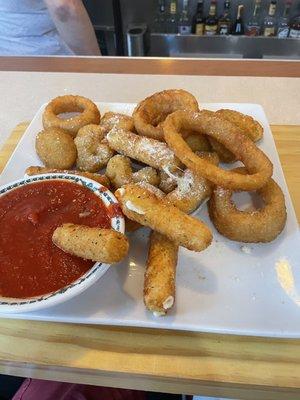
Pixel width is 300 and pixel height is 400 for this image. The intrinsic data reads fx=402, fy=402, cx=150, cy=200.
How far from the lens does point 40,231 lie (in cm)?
88

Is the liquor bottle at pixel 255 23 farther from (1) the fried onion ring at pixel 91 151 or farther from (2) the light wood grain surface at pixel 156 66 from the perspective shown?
(1) the fried onion ring at pixel 91 151

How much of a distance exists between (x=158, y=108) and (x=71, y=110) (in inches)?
13.1

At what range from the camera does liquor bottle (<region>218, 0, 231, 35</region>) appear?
3.12 meters

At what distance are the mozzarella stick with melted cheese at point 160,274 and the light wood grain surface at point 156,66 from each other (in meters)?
1.14

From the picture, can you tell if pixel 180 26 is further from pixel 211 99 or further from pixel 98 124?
pixel 98 124

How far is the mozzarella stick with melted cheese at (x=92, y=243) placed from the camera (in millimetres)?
783

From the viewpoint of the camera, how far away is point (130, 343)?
0.82 metres

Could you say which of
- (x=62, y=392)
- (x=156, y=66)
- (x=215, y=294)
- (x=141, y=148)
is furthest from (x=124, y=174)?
(x=156, y=66)

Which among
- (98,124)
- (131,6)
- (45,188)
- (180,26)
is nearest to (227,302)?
(45,188)

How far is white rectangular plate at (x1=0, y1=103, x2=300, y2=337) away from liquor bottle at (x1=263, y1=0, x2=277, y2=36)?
2.54 m

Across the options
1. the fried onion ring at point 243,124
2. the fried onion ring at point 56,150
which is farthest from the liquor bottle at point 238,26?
the fried onion ring at point 56,150

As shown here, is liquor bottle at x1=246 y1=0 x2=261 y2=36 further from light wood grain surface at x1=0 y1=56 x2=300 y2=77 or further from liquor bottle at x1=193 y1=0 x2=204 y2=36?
light wood grain surface at x1=0 y1=56 x2=300 y2=77

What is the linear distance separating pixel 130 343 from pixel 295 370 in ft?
1.07

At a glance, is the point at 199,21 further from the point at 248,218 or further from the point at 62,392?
the point at 62,392
